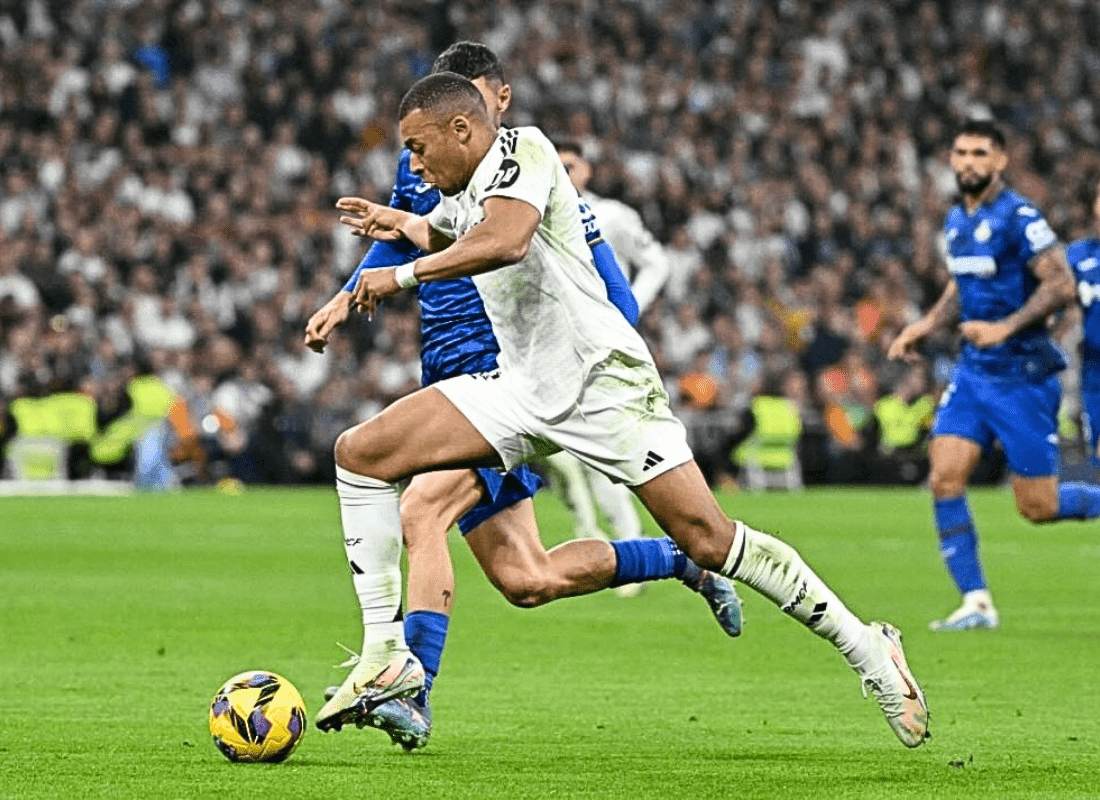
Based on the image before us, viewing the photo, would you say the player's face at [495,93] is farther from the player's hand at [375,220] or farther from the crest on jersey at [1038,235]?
the crest on jersey at [1038,235]

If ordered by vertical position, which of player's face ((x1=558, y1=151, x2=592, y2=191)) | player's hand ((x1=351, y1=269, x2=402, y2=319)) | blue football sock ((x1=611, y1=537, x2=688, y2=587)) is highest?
player's hand ((x1=351, y1=269, x2=402, y2=319))

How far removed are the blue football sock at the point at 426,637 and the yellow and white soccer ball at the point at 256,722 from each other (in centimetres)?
71

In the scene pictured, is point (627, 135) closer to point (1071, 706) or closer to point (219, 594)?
point (219, 594)

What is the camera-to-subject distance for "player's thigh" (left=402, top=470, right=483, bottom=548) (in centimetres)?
742

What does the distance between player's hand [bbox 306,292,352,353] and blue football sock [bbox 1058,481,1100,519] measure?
228 inches

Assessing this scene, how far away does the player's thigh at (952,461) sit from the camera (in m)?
11.4

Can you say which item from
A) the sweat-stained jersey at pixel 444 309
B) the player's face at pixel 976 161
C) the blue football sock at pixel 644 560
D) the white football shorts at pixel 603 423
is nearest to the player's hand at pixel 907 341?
the player's face at pixel 976 161

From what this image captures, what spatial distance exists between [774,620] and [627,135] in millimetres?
18849

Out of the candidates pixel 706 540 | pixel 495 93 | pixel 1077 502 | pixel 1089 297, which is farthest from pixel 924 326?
pixel 706 540

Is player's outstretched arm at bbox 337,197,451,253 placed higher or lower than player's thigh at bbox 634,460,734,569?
higher

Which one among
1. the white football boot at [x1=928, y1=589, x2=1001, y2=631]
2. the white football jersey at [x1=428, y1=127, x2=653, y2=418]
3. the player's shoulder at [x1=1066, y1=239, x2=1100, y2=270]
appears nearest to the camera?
the white football jersey at [x1=428, y1=127, x2=653, y2=418]

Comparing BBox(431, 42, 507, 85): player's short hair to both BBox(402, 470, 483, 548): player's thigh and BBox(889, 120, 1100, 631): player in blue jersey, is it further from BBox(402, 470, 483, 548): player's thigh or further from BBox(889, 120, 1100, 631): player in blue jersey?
BBox(889, 120, 1100, 631): player in blue jersey

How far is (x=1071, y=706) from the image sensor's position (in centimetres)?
835

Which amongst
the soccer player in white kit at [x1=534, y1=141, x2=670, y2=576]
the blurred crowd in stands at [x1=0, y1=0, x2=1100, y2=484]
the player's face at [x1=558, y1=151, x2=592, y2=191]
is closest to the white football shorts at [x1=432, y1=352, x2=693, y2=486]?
the soccer player in white kit at [x1=534, y1=141, x2=670, y2=576]
